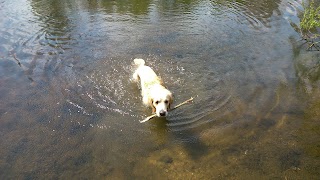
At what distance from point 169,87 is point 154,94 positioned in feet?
5.60

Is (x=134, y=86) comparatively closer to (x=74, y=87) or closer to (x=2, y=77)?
(x=74, y=87)

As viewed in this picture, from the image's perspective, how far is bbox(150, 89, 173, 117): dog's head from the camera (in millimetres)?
5863

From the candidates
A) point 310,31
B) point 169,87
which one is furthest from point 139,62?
point 310,31

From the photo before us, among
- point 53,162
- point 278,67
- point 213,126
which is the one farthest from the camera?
point 278,67

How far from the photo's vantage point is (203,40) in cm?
1023

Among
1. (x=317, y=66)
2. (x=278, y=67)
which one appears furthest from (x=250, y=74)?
(x=317, y=66)

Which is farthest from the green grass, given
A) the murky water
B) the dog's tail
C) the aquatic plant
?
the dog's tail

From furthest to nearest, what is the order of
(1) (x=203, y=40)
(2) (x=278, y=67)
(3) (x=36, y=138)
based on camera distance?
(1) (x=203, y=40) < (2) (x=278, y=67) < (3) (x=36, y=138)

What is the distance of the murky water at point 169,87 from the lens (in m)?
5.35

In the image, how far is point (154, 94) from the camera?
6.00 metres

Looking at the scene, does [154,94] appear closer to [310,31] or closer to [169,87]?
[169,87]

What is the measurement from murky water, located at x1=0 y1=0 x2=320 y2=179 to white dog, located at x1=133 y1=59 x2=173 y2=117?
47 cm

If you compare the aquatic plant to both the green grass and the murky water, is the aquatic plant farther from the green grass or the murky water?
the murky water

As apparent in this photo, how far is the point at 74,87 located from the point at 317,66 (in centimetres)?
737
